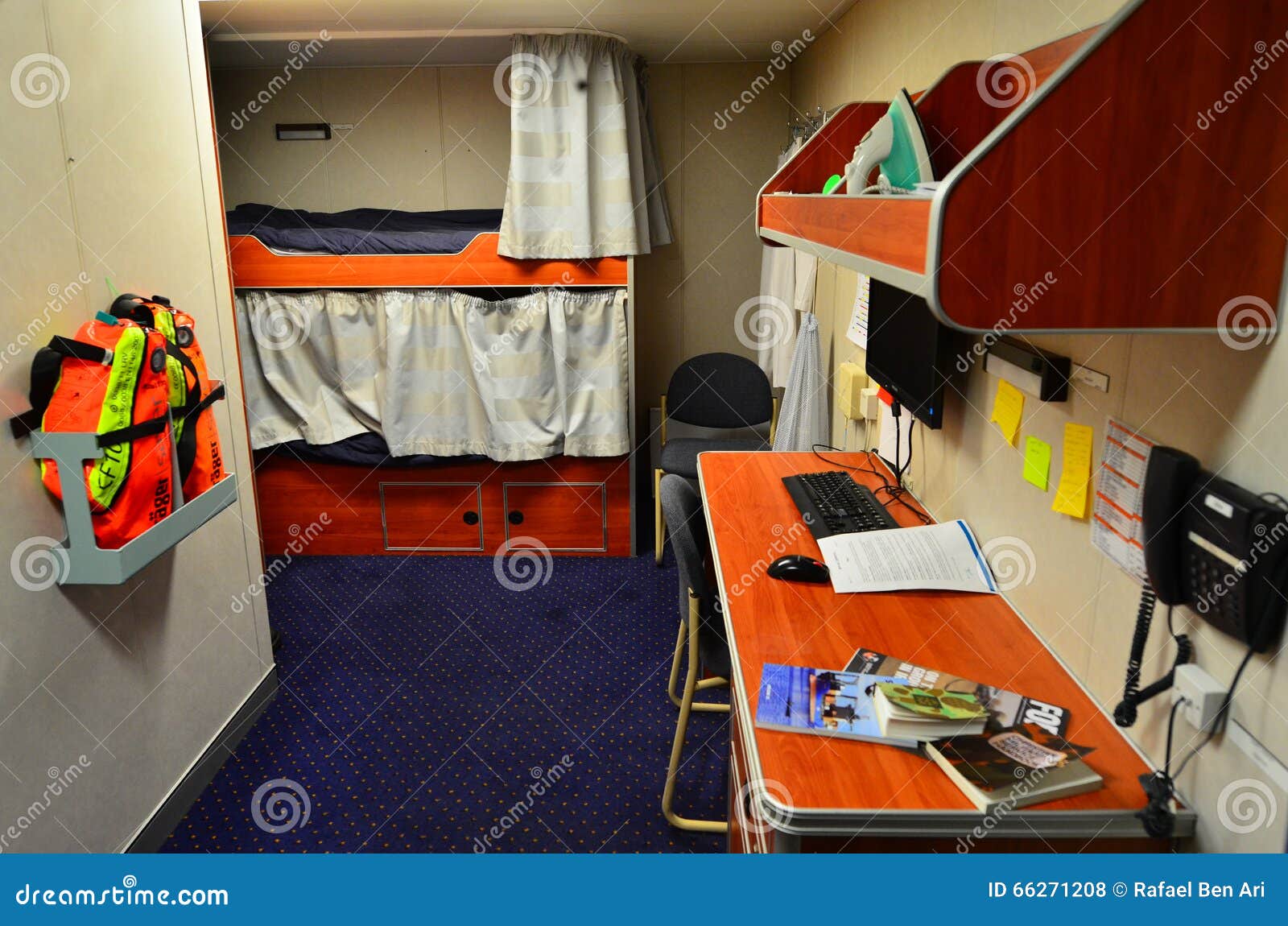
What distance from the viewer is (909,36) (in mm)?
2490

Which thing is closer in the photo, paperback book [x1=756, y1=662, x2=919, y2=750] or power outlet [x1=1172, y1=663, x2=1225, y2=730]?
power outlet [x1=1172, y1=663, x2=1225, y2=730]

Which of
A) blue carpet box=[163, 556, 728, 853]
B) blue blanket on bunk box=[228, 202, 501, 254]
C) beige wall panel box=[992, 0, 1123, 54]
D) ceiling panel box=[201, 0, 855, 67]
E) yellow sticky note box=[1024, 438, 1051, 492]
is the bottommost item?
blue carpet box=[163, 556, 728, 853]

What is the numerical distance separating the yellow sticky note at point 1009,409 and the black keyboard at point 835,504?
1.35 feet

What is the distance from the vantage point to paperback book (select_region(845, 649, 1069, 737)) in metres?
1.39

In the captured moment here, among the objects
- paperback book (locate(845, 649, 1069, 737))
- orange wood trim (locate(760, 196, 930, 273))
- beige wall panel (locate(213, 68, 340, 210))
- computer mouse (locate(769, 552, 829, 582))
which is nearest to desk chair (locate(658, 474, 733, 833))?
computer mouse (locate(769, 552, 829, 582))

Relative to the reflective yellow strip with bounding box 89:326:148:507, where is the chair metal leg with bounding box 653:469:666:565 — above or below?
below

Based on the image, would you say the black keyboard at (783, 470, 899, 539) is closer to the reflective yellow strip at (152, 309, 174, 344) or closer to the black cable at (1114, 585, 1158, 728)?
the black cable at (1114, 585, 1158, 728)

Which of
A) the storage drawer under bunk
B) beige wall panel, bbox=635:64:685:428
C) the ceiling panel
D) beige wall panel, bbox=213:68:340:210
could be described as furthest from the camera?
beige wall panel, bbox=635:64:685:428

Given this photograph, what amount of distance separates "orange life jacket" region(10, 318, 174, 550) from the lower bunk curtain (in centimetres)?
189

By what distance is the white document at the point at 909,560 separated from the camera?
190cm

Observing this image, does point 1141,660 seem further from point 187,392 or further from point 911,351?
point 187,392

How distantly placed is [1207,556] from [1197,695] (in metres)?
0.19

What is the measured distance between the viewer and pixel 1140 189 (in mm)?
1056

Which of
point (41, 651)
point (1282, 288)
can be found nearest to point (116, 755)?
point (41, 651)
